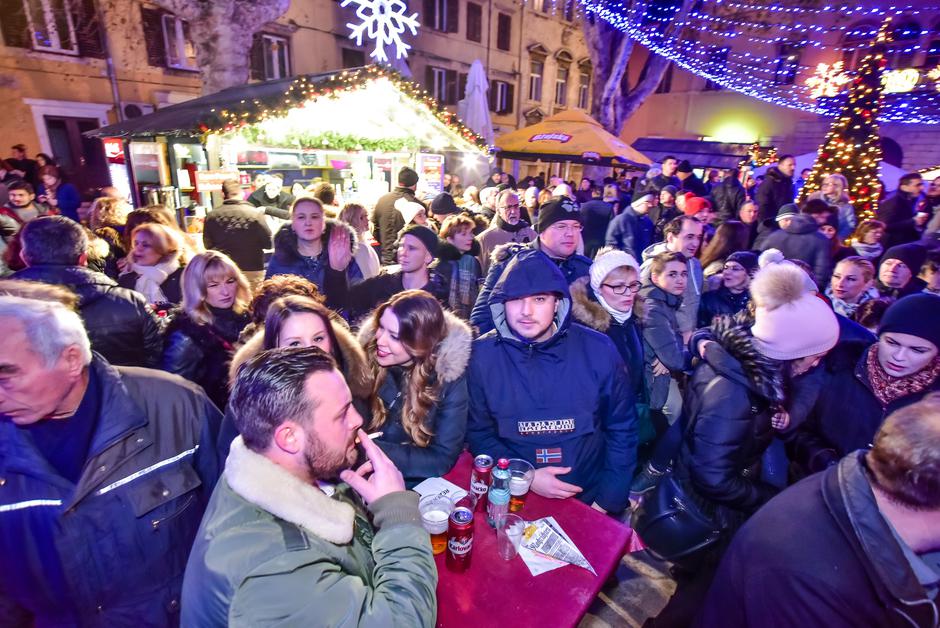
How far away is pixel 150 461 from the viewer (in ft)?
6.21

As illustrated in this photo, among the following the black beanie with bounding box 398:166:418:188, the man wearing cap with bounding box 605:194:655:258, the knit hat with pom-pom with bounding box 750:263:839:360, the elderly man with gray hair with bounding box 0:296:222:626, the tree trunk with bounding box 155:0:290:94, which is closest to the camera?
the elderly man with gray hair with bounding box 0:296:222:626

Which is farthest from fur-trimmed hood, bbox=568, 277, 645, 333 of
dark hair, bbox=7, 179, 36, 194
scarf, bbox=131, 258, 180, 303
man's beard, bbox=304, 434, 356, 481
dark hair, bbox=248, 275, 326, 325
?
dark hair, bbox=7, 179, 36, 194

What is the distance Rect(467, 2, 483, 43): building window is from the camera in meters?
20.5

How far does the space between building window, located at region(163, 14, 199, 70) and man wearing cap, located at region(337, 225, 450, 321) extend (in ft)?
→ 44.7

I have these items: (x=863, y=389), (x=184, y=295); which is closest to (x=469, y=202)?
(x=184, y=295)

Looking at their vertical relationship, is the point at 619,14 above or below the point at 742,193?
above

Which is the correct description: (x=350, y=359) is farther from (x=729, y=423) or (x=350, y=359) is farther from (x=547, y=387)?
(x=729, y=423)

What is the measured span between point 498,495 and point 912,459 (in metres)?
1.49

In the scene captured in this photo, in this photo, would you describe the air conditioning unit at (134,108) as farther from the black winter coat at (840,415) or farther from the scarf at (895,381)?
the scarf at (895,381)

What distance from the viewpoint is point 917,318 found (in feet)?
8.28

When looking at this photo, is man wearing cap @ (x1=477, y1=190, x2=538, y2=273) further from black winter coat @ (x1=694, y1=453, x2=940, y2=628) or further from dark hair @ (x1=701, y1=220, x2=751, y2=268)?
black winter coat @ (x1=694, y1=453, x2=940, y2=628)

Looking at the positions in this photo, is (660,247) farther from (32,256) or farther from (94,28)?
(94,28)

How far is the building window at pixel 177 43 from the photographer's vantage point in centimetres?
1328

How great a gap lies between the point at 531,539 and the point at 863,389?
233cm
